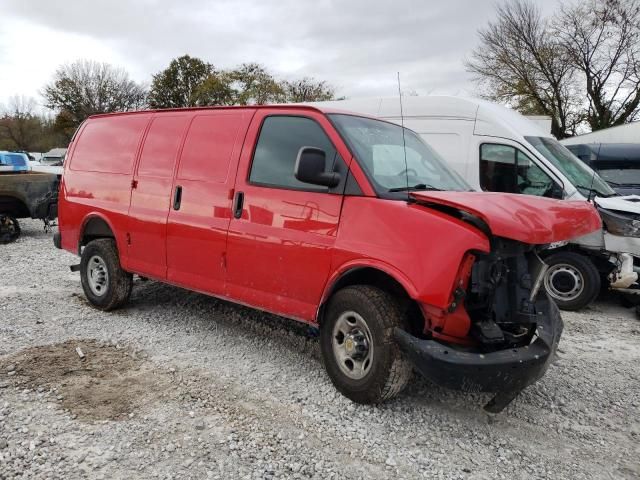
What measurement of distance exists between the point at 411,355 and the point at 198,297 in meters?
3.74

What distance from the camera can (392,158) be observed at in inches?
161

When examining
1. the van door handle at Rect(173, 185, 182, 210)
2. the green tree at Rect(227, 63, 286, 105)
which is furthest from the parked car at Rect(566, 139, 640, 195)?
the green tree at Rect(227, 63, 286, 105)

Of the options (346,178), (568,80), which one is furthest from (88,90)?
(346,178)

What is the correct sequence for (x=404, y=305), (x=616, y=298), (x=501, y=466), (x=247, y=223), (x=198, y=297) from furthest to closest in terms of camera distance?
1. (x=616, y=298)
2. (x=198, y=297)
3. (x=247, y=223)
4. (x=404, y=305)
5. (x=501, y=466)

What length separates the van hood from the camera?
3.04 meters

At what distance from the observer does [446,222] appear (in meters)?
3.22

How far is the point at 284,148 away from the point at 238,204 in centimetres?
60

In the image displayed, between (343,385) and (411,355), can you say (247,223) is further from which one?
(411,355)

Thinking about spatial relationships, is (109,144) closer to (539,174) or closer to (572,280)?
(539,174)

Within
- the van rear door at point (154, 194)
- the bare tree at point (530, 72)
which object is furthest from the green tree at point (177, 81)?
the van rear door at point (154, 194)

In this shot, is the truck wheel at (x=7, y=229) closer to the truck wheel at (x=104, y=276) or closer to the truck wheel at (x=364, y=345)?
the truck wheel at (x=104, y=276)

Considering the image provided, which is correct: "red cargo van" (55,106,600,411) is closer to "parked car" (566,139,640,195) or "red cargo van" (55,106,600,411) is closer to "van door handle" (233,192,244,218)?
"van door handle" (233,192,244,218)

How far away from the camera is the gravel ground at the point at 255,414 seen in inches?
119

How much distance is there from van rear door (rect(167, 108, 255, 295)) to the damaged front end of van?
5.76ft
